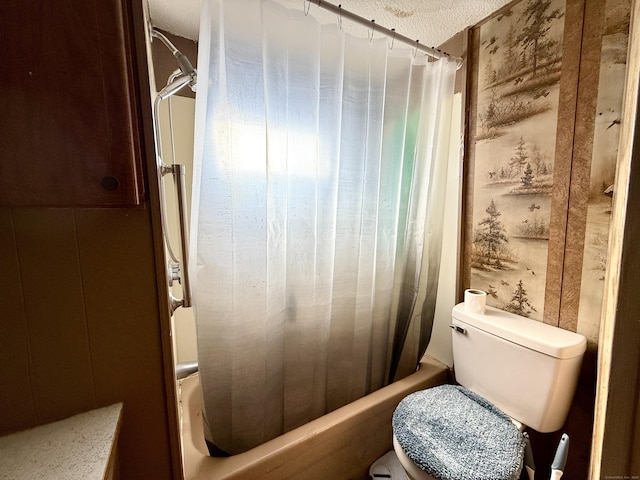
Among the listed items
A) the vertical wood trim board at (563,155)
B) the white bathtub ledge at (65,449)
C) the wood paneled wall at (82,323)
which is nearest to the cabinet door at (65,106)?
the wood paneled wall at (82,323)

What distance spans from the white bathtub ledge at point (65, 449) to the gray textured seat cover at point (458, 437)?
85cm

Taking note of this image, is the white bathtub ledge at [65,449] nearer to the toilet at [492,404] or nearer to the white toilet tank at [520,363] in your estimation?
the toilet at [492,404]

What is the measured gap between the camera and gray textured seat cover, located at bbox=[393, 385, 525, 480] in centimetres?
79

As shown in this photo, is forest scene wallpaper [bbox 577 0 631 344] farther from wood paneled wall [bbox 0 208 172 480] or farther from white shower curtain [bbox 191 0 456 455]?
wood paneled wall [bbox 0 208 172 480]

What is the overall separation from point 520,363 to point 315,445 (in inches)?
33.5

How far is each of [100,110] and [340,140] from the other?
30.3 inches

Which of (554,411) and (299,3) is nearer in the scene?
(554,411)

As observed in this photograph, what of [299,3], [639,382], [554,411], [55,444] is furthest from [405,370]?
[299,3]

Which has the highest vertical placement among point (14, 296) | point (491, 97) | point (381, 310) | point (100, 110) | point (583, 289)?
point (491, 97)

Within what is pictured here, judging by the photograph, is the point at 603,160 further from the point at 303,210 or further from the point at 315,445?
the point at 315,445

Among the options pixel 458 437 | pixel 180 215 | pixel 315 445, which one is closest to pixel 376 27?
pixel 180 215

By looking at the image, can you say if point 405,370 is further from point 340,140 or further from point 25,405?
point 25,405

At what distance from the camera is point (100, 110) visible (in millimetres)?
496

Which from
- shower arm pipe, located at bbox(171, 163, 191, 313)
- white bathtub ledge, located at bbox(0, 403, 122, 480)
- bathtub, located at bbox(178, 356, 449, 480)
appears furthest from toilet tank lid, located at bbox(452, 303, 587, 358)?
white bathtub ledge, located at bbox(0, 403, 122, 480)
